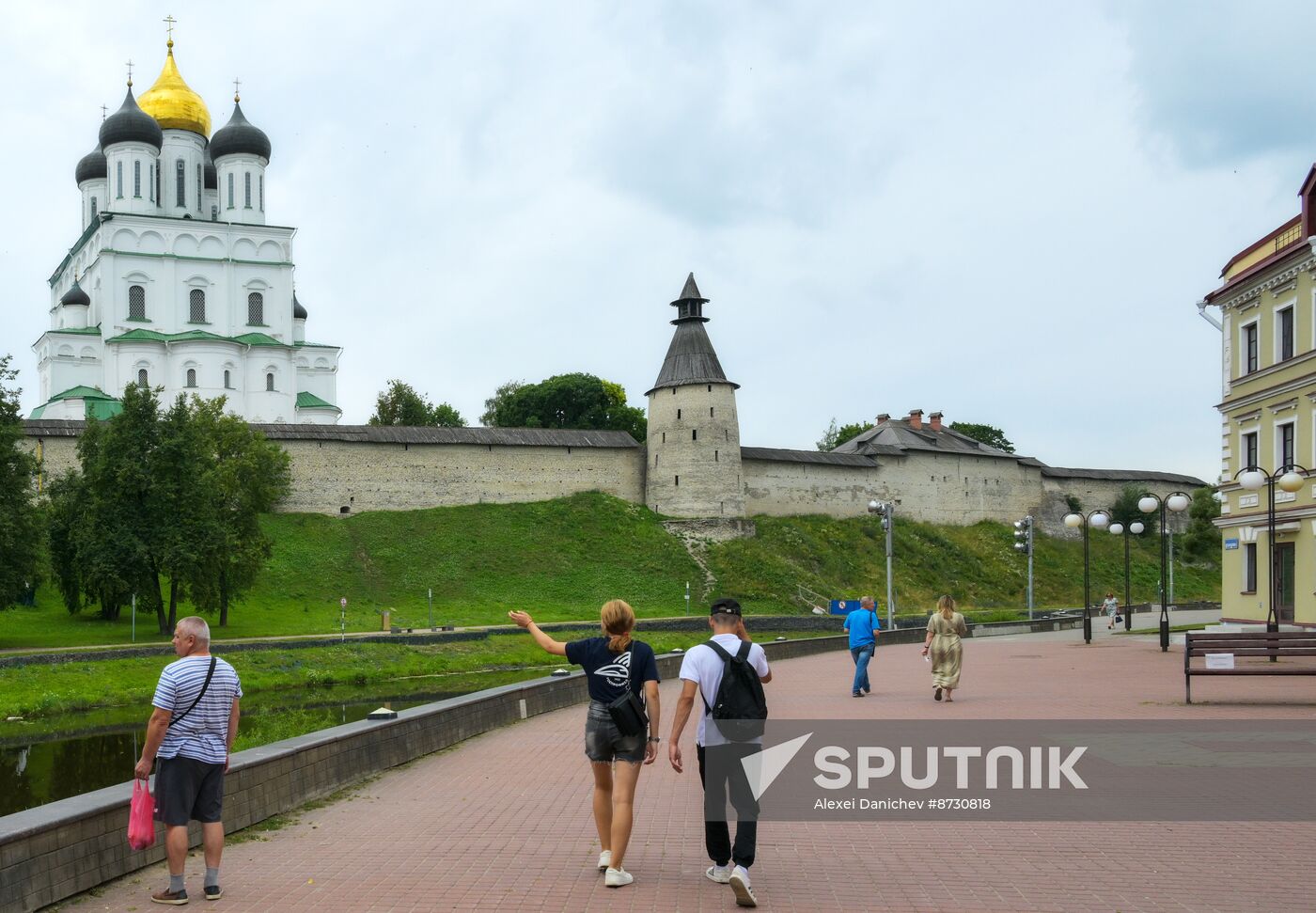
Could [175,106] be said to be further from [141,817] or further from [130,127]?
[141,817]

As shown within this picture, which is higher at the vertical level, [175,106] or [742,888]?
[175,106]

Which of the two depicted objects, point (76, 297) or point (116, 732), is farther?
point (76, 297)

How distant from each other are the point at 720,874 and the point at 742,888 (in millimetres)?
631

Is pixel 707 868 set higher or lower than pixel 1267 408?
lower

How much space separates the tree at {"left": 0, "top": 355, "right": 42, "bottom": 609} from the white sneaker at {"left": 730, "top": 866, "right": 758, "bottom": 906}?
3045 centimetres

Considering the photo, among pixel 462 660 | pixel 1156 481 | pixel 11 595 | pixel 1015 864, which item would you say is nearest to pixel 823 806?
pixel 1015 864

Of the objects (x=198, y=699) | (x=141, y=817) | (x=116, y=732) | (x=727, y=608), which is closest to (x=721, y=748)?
(x=727, y=608)

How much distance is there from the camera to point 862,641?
60.6 feet

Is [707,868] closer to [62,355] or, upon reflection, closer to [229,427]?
[229,427]

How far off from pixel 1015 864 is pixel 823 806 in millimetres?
2085

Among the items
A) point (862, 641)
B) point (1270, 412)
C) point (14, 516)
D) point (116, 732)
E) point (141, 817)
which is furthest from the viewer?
point (14, 516)

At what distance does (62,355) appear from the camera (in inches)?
2665

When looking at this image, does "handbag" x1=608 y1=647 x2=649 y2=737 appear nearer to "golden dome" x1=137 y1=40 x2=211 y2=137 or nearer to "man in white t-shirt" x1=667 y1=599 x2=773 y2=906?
"man in white t-shirt" x1=667 y1=599 x2=773 y2=906

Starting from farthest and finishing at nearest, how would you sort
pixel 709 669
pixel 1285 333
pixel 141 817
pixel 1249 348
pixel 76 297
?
pixel 76 297 < pixel 1249 348 < pixel 1285 333 < pixel 709 669 < pixel 141 817
